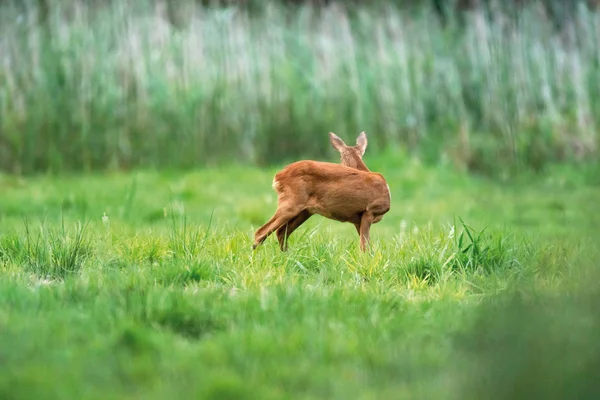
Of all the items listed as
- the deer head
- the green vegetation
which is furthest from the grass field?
the green vegetation

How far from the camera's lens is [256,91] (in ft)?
33.3

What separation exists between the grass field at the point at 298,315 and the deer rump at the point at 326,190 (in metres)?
0.26

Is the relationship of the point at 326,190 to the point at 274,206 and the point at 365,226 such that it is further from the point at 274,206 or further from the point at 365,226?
the point at 274,206

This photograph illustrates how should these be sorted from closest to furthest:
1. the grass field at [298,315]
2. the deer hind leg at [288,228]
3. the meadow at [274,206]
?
1. the grass field at [298,315]
2. the meadow at [274,206]
3. the deer hind leg at [288,228]

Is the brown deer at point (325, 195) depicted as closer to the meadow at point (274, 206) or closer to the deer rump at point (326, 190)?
the deer rump at point (326, 190)

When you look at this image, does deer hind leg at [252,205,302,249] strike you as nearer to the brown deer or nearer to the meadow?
the brown deer

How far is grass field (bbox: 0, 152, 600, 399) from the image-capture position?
9.94ft

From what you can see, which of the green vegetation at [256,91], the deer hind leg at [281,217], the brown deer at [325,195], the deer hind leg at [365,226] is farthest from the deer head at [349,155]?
the green vegetation at [256,91]

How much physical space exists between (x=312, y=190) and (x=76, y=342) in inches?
87.1

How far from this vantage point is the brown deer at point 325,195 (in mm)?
5512

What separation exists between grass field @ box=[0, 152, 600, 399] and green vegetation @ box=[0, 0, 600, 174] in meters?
2.90

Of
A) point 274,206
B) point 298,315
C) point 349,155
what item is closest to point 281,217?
point 349,155

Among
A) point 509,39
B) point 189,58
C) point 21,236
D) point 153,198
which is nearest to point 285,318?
point 21,236

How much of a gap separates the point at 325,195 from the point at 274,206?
277cm
